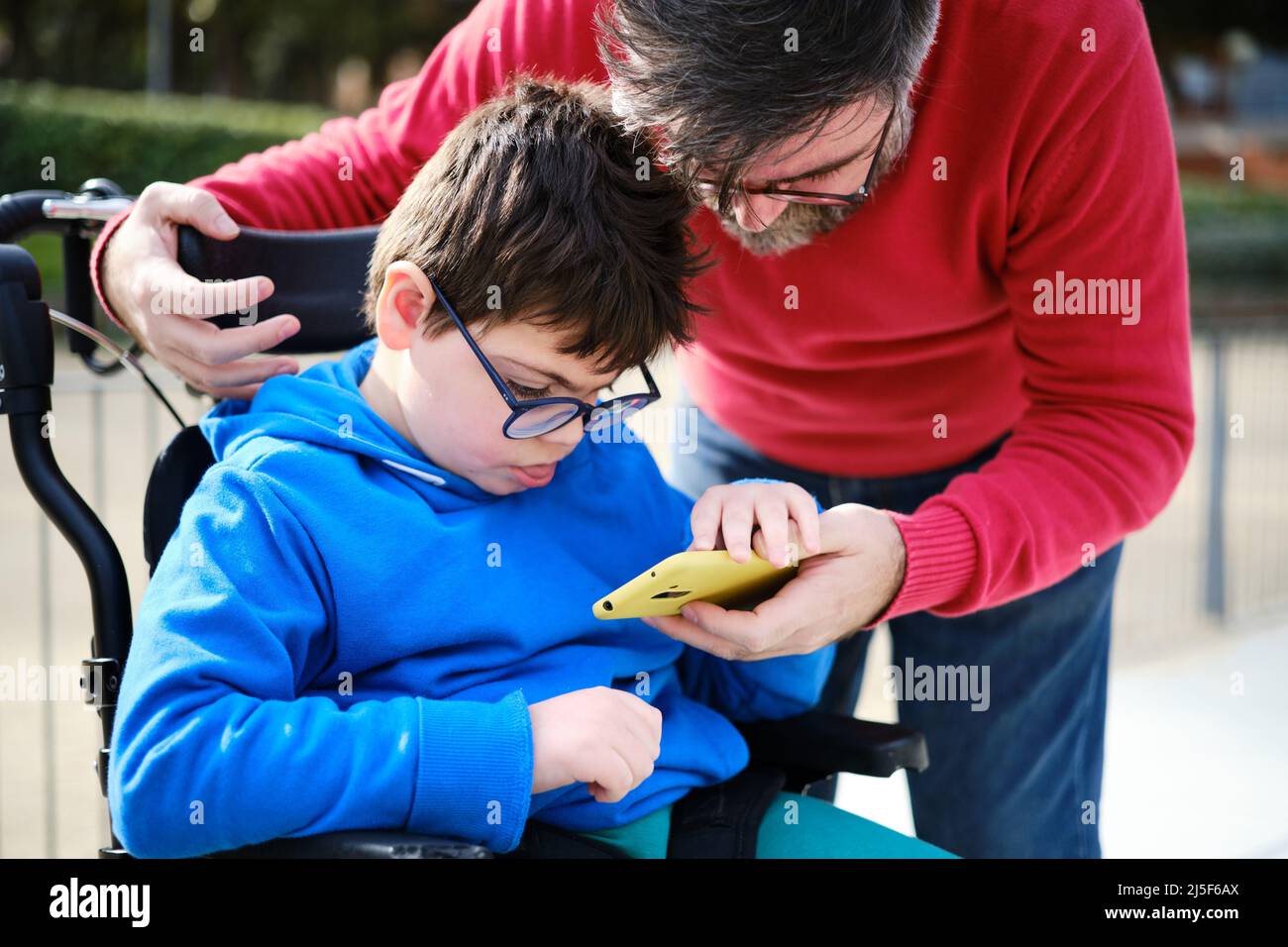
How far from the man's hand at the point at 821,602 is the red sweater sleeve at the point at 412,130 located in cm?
80

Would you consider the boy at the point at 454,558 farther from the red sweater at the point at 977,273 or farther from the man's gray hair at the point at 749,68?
the red sweater at the point at 977,273

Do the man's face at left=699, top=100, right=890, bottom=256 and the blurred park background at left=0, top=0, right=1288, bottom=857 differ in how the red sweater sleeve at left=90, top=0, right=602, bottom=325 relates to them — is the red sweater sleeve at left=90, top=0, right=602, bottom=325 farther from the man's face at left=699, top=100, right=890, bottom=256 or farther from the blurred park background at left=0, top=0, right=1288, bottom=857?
the blurred park background at left=0, top=0, right=1288, bottom=857

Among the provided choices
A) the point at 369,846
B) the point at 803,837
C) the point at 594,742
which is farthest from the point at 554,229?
the point at 803,837

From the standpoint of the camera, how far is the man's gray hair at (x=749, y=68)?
1.41 m

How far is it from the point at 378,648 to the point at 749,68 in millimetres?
765

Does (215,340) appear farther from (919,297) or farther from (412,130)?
(919,297)

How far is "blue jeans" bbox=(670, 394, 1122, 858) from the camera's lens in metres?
2.12

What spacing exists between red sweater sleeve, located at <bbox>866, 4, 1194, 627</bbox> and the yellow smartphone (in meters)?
0.23

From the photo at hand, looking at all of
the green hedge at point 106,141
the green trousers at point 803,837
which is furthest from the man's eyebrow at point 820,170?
the green hedge at point 106,141

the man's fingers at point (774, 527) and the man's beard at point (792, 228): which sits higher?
the man's beard at point (792, 228)

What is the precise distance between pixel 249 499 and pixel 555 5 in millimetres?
952

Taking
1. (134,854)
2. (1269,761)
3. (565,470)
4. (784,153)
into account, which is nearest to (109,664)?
(134,854)

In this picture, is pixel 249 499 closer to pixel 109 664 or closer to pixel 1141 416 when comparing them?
pixel 109 664
